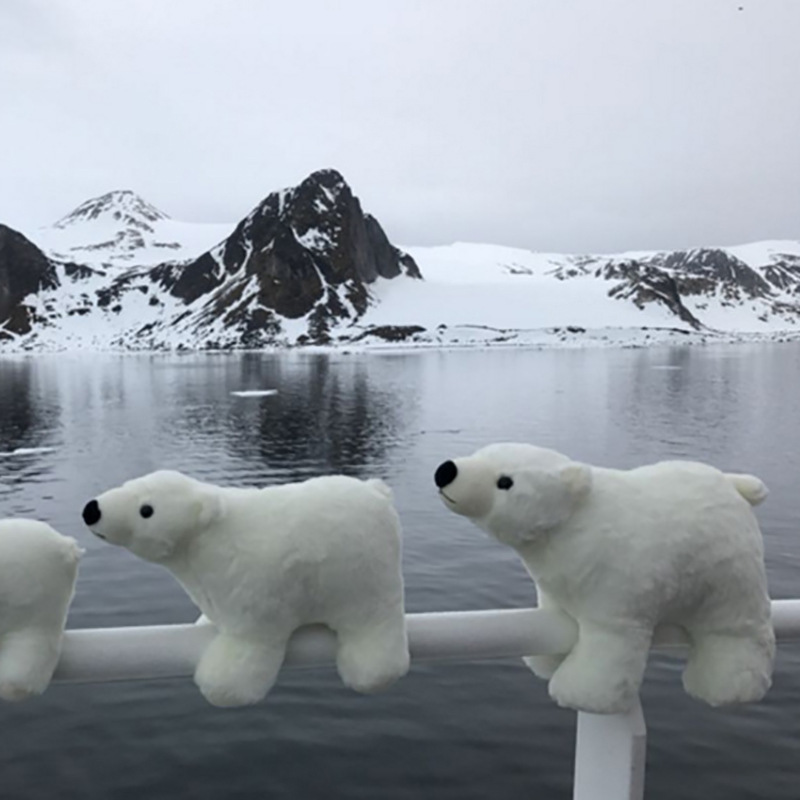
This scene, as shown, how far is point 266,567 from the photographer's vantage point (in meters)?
1.92

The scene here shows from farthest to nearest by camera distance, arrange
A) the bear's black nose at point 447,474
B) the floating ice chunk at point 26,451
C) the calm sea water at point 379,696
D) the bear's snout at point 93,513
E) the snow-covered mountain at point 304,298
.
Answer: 1. the snow-covered mountain at point 304,298
2. the floating ice chunk at point 26,451
3. the calm sea water at point 379,696
4. the bear's black nose at point 447,474
5. the bear's snout at point 93,513

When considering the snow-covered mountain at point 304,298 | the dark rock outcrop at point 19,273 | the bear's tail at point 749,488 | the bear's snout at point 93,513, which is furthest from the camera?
the dark rock outcrop at point 19,273

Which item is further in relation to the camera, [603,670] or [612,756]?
[612,756]

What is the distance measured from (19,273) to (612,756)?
171423mm

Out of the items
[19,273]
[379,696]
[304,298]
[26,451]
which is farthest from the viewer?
[19,273]

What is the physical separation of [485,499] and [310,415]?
30318 millimetres

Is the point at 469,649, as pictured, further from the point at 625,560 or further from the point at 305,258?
the point at 305,258

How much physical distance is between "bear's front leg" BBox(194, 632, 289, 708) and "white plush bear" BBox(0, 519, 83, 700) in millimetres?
337

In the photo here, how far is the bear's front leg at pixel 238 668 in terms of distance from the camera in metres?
1.85

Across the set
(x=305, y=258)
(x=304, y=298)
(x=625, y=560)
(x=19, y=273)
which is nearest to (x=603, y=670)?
(x=625, y=560)

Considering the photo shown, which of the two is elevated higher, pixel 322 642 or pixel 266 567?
pixel 266 567

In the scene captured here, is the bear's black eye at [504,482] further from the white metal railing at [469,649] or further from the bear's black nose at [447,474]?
the white metal railing at [469,649]

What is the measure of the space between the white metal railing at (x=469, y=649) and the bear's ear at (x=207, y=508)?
0.26m

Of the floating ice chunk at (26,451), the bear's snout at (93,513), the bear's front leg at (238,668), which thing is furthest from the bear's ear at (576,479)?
the floating ice chunk at (26,451)
